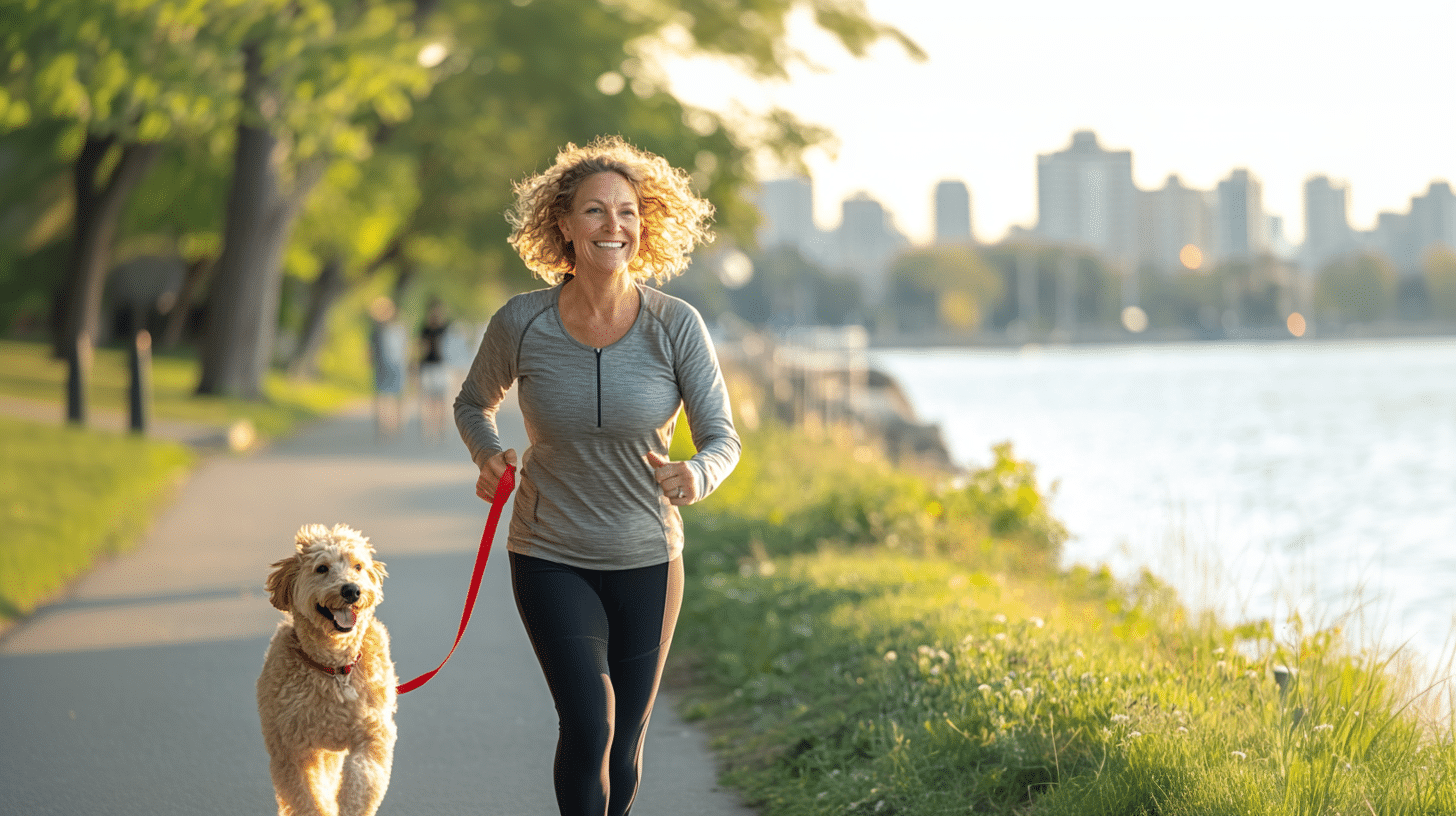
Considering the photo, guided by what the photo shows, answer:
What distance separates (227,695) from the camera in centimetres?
695

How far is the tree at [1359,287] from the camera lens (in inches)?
3664

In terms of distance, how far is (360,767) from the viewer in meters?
4.30

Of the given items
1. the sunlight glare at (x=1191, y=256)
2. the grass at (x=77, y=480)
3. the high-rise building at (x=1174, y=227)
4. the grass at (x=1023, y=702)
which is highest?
the high-rise building at (x=1174, y=227)

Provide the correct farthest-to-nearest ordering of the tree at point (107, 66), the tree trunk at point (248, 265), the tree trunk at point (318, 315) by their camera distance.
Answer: the tree trunk at point (318, 315)
the tree trunk at point (248, 265)
the tree at point (107, 66)

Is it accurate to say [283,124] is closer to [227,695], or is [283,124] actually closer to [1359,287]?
[227,695]

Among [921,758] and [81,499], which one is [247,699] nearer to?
[921,758]

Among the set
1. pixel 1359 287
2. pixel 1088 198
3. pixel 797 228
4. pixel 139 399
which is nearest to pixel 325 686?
pixel 139 399

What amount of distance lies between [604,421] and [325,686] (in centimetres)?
116

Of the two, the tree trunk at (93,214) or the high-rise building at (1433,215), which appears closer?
the tree trunk at (93,214)

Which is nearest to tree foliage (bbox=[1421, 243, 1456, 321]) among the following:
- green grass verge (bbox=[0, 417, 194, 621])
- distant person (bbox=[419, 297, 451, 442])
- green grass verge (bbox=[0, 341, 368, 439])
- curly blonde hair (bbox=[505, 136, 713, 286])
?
green grass verge (bbox=[0, 341, 368, 439])

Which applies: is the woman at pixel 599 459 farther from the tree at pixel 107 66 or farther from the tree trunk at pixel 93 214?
the tree trunk at pixel 93 214

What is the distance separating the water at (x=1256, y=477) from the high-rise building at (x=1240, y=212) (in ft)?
58.6

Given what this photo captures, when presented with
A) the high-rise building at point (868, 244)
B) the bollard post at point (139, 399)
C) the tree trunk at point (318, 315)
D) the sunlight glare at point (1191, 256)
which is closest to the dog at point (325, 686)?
the bollard post at point (139, 399)

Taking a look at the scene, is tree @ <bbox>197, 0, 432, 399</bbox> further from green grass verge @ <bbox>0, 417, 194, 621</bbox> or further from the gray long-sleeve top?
the gray long-sleeve top
